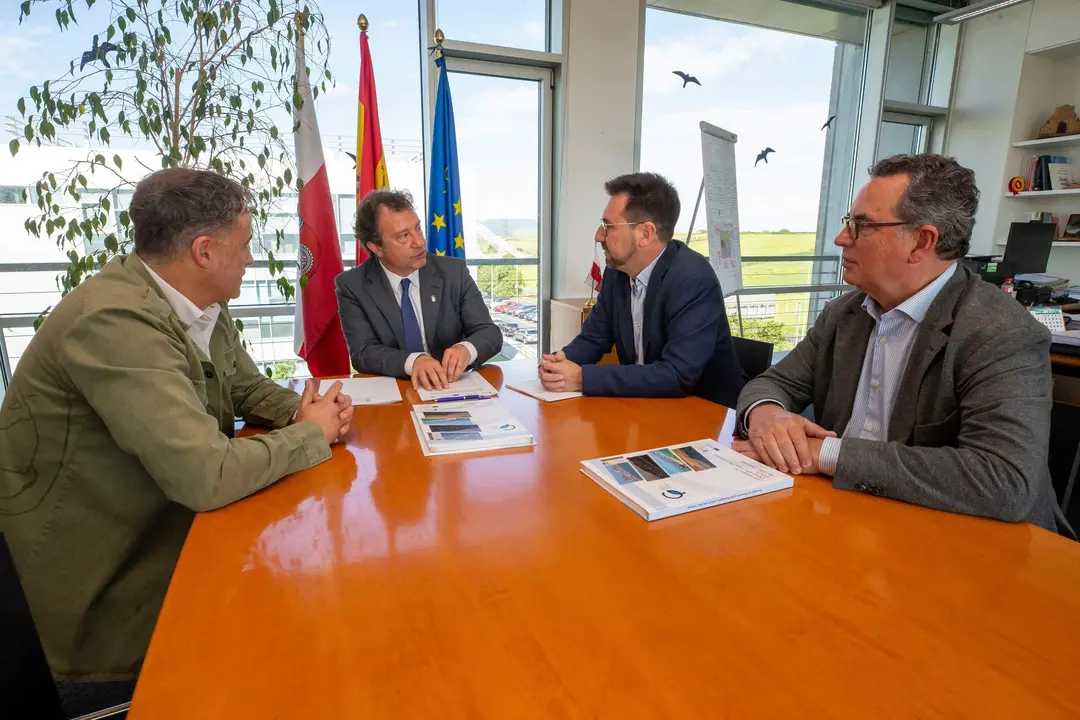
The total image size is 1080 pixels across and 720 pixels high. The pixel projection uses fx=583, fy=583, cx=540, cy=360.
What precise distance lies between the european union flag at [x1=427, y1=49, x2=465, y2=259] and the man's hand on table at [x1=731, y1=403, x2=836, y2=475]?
8.35ft

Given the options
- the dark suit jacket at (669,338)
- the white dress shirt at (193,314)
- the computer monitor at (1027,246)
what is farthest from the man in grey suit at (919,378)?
the computer monitor at (1027,246)

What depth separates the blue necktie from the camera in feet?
7.77

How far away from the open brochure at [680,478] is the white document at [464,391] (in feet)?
2.06

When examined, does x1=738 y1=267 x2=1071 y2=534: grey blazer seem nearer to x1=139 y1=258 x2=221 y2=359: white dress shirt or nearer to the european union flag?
x1=139 y1=258 x2=221 y2=359: white dress shirt

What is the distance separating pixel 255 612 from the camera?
2.53ft

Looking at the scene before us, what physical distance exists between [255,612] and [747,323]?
497cm

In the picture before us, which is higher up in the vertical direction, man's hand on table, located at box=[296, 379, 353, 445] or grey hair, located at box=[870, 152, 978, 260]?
grey hair, located at box=[870, 152, 978, 260]

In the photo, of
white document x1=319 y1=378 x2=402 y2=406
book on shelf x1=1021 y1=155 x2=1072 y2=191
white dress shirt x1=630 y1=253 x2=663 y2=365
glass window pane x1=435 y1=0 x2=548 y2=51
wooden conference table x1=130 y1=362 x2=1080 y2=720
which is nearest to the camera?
wooden conference table x1=130 y1=362 x2=1080 y2=720

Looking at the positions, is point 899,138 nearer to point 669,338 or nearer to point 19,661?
point 669,338

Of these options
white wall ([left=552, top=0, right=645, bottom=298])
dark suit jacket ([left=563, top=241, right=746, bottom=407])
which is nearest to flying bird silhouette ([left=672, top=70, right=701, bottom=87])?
white wall ([left=552, top=0, right=645, bottom=298])

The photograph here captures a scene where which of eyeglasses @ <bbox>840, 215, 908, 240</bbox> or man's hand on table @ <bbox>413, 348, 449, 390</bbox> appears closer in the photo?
eyeglasses @ <bbox>840, 215, 908, 240</bbox>

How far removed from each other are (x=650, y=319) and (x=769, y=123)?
347cm

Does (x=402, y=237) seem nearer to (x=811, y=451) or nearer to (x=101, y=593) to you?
(x=101, y=593)

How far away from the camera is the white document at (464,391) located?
1771 millimetres
